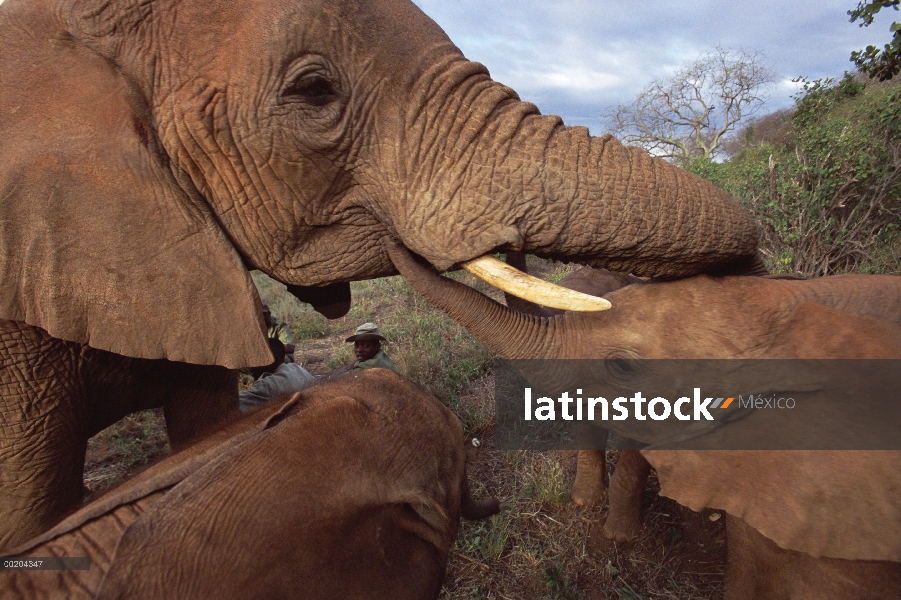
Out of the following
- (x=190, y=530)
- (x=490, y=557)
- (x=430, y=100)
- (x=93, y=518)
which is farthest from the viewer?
(x=490, y=557)

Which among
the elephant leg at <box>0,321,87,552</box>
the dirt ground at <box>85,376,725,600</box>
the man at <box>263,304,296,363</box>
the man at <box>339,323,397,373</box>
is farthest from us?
the man at <box>263,304,296,363</box>

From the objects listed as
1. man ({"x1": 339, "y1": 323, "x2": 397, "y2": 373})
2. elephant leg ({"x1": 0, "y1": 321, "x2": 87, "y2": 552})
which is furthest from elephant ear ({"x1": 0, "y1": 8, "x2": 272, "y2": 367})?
man ({"x1": 339, "y1": 323, "x2": 397, "y2": 373})

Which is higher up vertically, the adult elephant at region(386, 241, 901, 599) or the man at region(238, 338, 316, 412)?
the adult elephant at region(386, 241, 901, 599)

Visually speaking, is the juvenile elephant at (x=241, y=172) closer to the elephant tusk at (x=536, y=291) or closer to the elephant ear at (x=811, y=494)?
the elephant tusk at (x=536, y=291)

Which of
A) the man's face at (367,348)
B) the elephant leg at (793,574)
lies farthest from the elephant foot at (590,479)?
the man's face at (367,348)

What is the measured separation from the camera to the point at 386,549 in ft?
5.23

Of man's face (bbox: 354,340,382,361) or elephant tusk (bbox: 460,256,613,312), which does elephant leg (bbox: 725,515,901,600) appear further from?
man's face (bbox: 354,340,382,361)

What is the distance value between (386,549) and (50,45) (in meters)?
1.95

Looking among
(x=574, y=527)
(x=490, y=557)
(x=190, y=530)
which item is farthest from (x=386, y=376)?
(x=574, y=527)

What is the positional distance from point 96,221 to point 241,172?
0.49 m

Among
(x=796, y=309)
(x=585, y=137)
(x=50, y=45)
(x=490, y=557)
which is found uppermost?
(x=50, y=45)

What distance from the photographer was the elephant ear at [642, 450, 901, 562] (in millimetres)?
1755

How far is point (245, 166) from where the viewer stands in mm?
2047

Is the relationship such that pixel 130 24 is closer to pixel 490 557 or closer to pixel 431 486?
pixel 431 486
